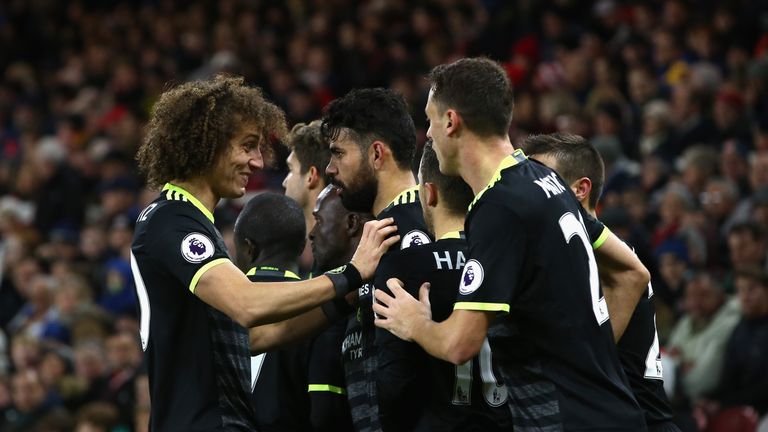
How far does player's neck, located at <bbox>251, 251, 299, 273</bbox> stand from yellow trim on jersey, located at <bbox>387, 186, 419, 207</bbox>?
90 cm

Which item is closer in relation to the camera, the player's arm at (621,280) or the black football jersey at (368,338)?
the player's arm at (621,280)

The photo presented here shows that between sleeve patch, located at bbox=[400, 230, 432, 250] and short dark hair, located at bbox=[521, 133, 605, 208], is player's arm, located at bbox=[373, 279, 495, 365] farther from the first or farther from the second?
short dark hair, located at bbox=[521, 133, 605, 208]

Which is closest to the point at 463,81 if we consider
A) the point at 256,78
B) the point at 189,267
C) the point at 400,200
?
the point at 400,200

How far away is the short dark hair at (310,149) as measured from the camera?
6.61 metres

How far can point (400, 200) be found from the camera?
5.32 meters

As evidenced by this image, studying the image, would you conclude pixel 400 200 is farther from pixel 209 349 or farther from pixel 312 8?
pixel 312 8

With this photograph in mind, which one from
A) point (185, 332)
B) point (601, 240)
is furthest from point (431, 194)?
point (185, 332)

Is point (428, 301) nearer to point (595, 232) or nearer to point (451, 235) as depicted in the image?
point (451, 235)

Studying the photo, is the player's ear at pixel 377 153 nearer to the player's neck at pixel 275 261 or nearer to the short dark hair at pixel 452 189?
the short dark hair at pixel 452 189

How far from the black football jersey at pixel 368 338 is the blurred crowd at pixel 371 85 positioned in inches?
118

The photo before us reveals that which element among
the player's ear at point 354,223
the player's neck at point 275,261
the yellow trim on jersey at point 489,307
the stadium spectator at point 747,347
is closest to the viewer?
the yellow trim on jersey at point 489,307

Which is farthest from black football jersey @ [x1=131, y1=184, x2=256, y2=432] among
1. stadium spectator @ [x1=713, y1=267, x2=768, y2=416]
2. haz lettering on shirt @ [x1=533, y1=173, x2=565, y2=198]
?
stadium spectator @ [x1=713, y1=267, x2=768, y2=416]

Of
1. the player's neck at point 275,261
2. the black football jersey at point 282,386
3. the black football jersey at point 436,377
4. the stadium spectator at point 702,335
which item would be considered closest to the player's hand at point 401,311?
the black football jersey at point 436,377

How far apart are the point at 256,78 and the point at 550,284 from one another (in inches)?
511
